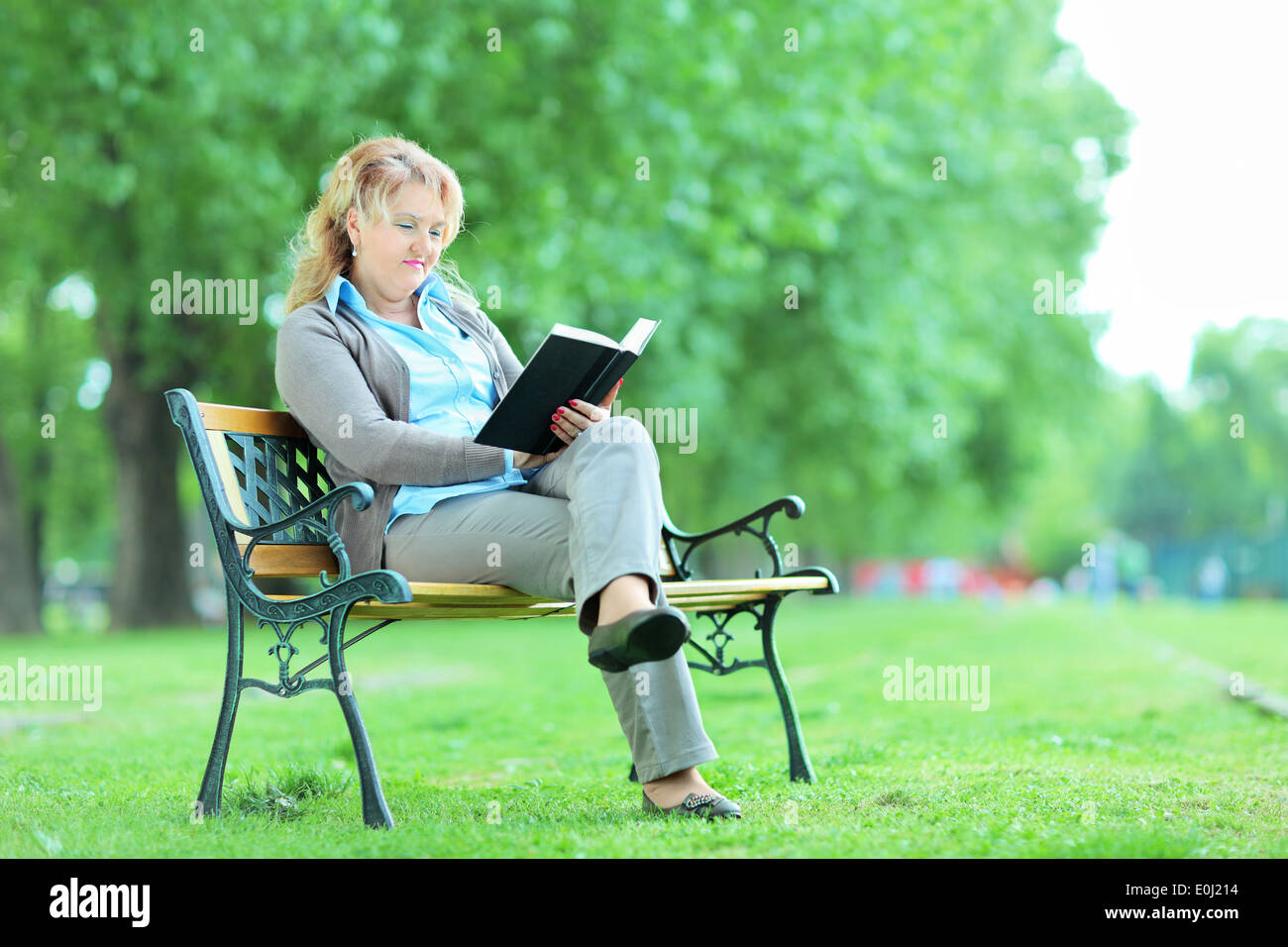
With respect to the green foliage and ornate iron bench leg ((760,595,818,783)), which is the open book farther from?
the green foliage

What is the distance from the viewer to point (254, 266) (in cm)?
1377

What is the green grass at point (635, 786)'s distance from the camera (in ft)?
10.4

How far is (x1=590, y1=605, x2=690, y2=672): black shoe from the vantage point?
10.3ft

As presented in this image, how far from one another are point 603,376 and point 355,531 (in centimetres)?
80

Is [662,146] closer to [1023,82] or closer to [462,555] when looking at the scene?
[462,555]

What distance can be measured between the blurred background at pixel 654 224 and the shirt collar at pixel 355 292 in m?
0.75

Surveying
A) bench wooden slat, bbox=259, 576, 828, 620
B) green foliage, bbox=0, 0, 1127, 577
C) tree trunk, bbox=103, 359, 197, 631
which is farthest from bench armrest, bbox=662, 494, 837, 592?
tree trunk, bbox=103, 359, 197, 631

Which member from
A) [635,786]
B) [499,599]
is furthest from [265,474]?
[635,786]

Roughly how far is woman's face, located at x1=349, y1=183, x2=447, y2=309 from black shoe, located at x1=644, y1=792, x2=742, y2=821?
170 centimetres

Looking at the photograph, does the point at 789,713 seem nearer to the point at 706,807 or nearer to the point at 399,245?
the point at 706,807

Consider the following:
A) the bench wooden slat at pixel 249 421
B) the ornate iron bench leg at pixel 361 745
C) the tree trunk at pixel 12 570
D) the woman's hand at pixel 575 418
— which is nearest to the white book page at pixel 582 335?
the woman's hand at pixel 575 418

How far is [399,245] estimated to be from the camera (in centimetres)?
400

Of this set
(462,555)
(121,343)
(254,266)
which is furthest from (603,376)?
(121,343)

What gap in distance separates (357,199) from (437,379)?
1.85 feet
